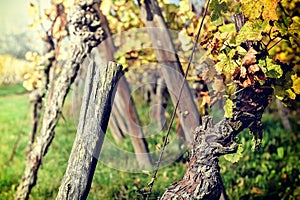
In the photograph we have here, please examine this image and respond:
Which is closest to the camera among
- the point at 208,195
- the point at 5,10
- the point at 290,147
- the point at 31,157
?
the point at 208,195

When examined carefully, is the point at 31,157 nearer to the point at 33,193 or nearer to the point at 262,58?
the point at 33,193

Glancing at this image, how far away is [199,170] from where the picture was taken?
2.08m

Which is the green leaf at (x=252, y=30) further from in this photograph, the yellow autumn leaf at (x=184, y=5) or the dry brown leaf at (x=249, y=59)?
the yellow autumn leaf at (x=184, y=5)

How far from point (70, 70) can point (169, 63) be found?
0.66m

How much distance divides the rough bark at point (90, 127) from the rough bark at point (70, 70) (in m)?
0.76

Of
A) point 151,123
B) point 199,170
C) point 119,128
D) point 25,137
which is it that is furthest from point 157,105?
point 199,170

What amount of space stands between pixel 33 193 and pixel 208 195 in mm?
1795

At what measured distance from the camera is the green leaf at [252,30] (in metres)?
2.04

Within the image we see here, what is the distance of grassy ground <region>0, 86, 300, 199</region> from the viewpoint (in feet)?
11.0

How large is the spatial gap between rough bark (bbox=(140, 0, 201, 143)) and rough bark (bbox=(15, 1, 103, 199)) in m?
0.36

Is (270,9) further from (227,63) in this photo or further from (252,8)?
(227,63)

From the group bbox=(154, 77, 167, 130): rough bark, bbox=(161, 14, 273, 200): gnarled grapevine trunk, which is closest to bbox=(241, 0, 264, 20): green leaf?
bbox=(161, 14, 273, 200): gnarled grapevine trunk

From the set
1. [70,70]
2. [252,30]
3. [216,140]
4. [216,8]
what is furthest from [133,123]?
[252,30]

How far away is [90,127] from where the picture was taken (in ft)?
7.18
